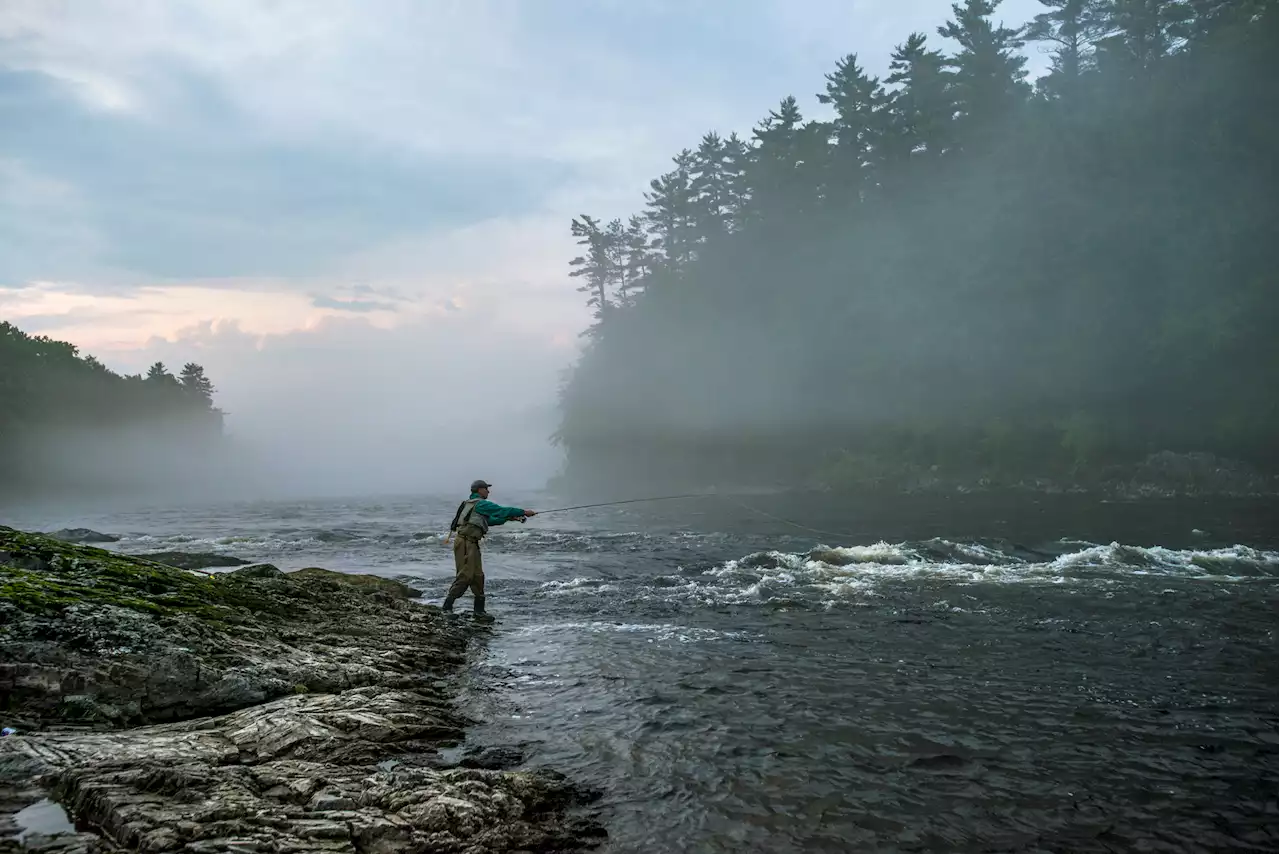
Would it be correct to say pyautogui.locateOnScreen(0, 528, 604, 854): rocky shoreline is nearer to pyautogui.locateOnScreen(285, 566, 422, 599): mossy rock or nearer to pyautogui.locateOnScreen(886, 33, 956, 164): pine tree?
pyautogui.locateOnScreen(285, 566, 422, 599): mossy rock

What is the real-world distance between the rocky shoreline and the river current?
89 cm

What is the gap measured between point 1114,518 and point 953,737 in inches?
916

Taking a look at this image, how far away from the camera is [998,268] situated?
159ft

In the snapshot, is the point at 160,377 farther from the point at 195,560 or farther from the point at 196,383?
the point at 195,560

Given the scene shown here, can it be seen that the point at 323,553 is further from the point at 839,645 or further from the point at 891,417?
the point at 891,417

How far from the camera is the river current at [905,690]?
5977 mm

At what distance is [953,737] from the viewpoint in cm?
754

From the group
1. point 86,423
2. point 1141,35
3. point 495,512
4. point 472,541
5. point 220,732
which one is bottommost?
point 220,732

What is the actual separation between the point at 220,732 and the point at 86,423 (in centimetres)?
11160

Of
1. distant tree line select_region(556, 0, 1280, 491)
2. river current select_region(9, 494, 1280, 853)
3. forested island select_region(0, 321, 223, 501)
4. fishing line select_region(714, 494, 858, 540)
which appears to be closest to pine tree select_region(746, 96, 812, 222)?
distant tree line select_region(556, 0, 1280, 491)

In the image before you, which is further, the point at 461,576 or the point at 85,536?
the point at 85,536

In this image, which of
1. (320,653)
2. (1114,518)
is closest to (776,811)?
(320,653)

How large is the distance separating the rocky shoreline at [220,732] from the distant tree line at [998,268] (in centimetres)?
4114

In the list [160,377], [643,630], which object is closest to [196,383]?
[160,377]
